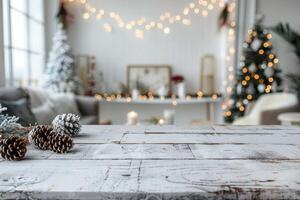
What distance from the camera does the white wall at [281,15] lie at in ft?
16.7

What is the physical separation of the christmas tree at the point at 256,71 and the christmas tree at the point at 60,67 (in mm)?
2417

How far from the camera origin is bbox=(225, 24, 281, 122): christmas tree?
475cm

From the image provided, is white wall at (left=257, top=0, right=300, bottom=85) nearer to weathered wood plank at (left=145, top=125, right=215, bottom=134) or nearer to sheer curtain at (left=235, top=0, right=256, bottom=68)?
sheer curtain at (left=235, top=0, right=256, bottom=68)

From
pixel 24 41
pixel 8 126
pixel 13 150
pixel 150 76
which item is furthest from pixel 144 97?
pixel 13 150

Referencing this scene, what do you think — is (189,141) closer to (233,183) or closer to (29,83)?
(233,183)

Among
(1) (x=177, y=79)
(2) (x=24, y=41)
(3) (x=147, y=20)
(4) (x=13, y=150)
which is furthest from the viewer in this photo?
(3) (x=147, y=20)

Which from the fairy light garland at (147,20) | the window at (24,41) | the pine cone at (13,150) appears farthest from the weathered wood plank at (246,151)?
the fairy light garland at (147,20)

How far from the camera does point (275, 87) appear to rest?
15.8ft

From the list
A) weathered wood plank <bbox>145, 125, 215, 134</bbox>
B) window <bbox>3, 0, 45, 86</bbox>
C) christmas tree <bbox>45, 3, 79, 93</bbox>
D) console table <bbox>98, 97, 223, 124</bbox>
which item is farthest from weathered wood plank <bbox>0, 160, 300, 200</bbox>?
console table <bbox>98, 97, 223, 124</bbox>

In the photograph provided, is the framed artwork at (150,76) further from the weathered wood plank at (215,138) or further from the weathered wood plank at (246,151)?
the weathered wood plank at (246,151)

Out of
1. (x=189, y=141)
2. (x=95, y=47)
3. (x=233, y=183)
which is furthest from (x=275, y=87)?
(x=233, y=183)

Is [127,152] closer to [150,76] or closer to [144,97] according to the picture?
[144,97]

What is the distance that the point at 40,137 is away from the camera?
104 centimetres

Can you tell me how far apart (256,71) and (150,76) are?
1621 mm
